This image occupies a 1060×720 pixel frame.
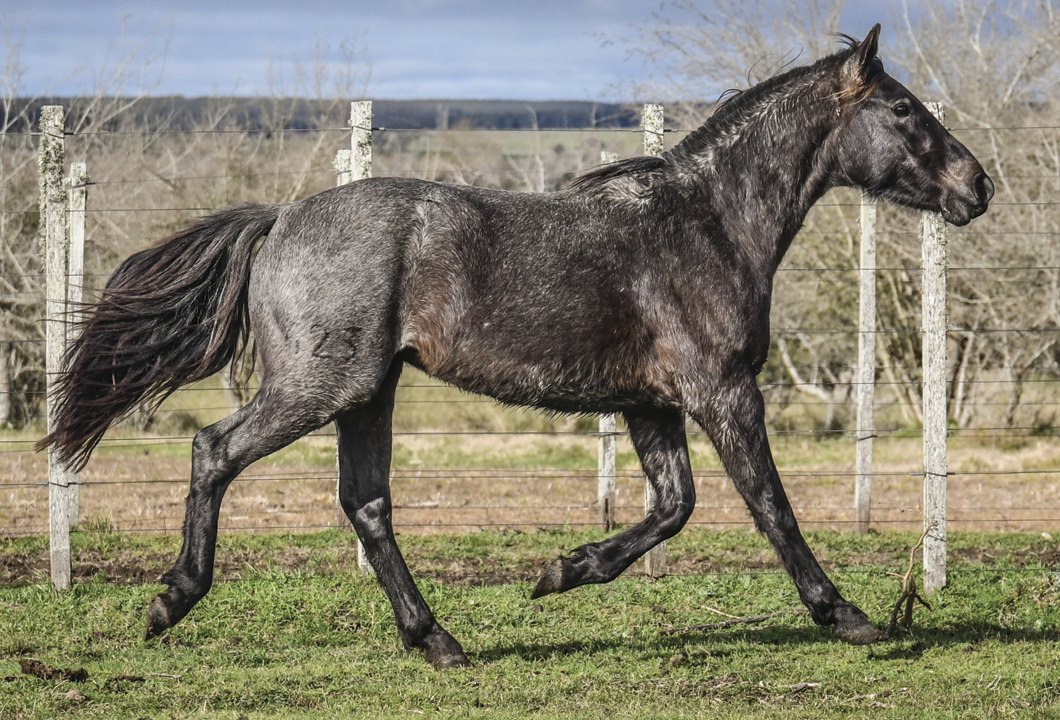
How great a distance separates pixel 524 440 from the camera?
55.1ft

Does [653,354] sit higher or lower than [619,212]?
lower

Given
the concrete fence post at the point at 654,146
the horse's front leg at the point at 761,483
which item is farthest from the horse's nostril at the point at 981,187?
the concrete fence post at the point at 654,146

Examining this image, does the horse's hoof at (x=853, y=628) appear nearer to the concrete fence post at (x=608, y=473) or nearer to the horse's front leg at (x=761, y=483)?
the horse's front leg at (x=761, y=483)

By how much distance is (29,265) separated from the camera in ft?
54.0

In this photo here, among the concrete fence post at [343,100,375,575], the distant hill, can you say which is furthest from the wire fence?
the concrete fence post at [343,100,375,575]

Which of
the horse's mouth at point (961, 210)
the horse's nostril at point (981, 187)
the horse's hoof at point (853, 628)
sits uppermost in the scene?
the horse's nostril at point (981, 187)

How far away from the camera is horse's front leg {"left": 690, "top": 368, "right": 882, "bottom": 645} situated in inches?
196

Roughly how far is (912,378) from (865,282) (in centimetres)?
866

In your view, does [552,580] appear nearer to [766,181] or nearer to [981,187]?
[766,181]

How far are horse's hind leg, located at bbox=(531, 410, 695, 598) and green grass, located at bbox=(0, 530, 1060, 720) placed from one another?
452 millimetres

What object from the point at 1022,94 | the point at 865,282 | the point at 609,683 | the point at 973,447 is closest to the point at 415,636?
the point at 609,683

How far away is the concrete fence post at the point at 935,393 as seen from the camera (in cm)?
691

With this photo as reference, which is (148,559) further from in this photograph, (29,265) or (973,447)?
(973,447)

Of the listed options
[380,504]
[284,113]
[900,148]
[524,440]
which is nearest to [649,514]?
[380,504]
